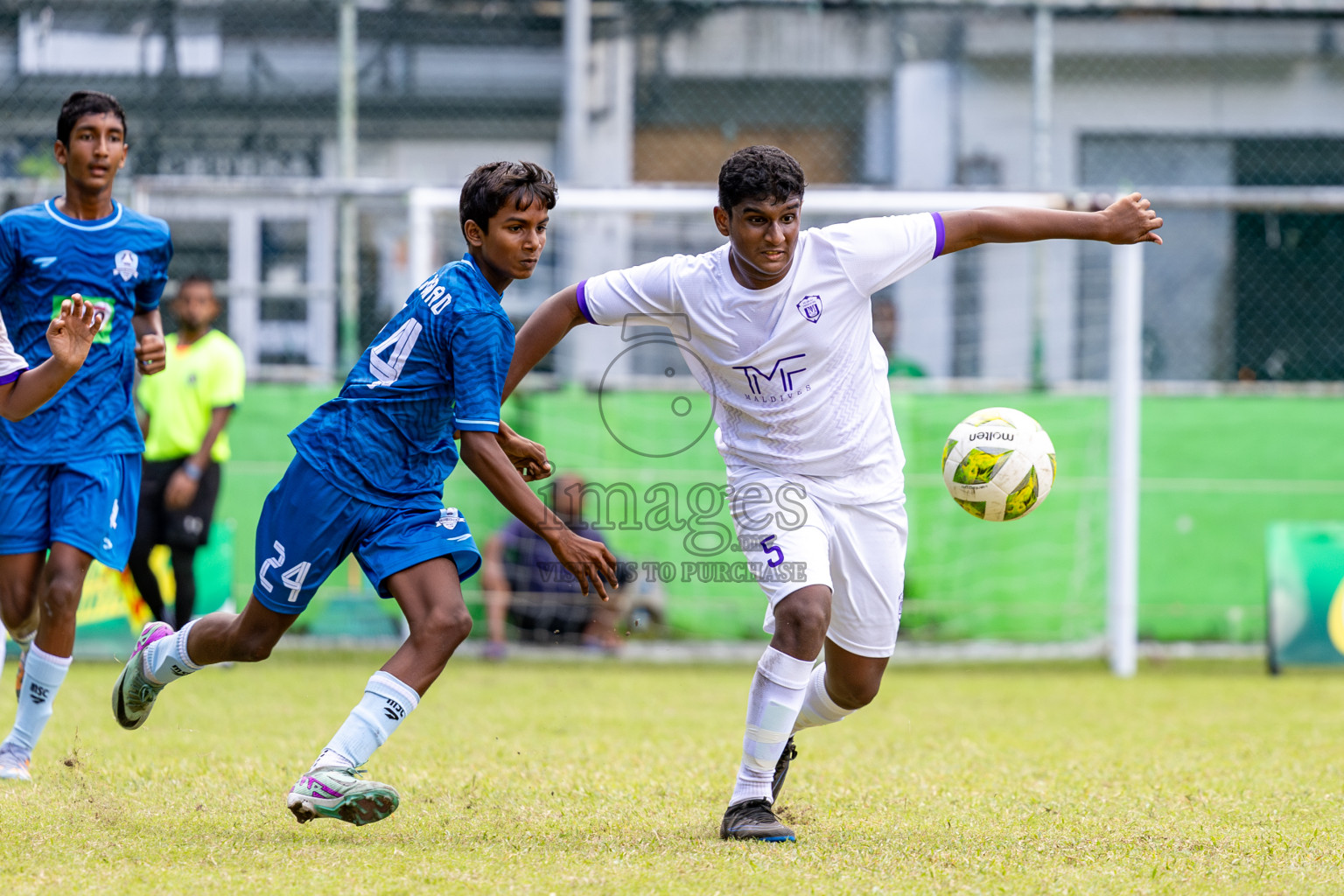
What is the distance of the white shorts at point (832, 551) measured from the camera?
439cm

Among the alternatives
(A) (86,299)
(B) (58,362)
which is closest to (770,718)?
(B) (58,362)

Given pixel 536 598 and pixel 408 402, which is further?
pixel 536 598

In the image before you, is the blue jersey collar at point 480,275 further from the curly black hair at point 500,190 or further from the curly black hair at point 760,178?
the curly black hair at point 760,178

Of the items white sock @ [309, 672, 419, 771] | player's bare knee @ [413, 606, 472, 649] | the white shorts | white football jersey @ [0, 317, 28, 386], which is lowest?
white sock @ [309, 672, 419, 771]

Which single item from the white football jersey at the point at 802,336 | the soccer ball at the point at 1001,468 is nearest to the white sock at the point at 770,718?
the white football jersey at the point at 802,336

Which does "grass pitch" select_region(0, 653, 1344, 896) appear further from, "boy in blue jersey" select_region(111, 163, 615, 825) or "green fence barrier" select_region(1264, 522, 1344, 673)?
→ "green fence barrier" select_region(1264, 522, 1344, 673)

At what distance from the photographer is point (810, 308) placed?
4.56 m

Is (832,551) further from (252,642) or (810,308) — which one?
(252,642)

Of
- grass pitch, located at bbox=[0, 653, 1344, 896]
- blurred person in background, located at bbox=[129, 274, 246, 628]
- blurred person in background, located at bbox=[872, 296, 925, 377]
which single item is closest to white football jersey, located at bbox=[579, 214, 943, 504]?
grass pitch, located at bbox=[0, 653, 1344, 896]

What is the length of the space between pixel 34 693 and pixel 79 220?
5.46 feet

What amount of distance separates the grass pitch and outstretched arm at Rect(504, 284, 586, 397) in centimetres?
141

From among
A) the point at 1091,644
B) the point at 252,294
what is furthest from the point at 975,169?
the point at 252,294

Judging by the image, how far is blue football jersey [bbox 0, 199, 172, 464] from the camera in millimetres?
5109

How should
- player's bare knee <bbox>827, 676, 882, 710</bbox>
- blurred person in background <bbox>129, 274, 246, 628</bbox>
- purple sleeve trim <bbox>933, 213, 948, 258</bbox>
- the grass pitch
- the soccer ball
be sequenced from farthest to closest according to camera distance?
blurred person in background <bbox>129, 274, 246, 628</bbox>, the soccer ball, player's bare knee <bbox>827, 676, 882, 710</bbox>, purple sleeve trim <bbox>933, 213, 948, 258</bbox>, the grass pitch
